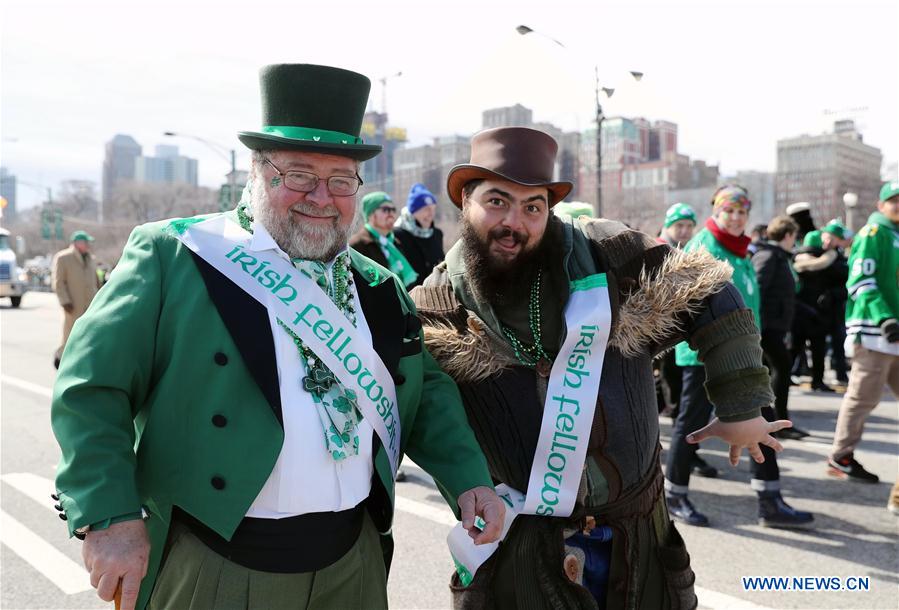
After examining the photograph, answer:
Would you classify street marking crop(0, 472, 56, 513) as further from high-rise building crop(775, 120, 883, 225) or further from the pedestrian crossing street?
high-rise building crop(775, 120, 883, 225)

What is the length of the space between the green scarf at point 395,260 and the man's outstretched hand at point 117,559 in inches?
182

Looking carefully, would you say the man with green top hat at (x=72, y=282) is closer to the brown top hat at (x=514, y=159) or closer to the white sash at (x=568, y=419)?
the brown top hat at (x=514, y=159)

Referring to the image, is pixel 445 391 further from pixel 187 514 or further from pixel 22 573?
pixel 22 573

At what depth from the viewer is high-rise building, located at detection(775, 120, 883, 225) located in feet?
118

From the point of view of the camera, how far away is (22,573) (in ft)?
12.3

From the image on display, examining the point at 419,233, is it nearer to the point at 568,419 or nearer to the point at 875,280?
the point at 875,280

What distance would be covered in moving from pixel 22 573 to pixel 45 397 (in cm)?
518

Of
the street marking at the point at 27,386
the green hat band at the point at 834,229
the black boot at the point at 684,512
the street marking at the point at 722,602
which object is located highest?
the green hat band at the point at 834,229

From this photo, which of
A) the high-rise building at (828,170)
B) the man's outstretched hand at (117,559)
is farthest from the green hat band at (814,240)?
the high-rise building at (828,170)

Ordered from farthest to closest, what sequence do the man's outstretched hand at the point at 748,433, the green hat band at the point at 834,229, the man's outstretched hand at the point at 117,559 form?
the green hat band at the point at 834,229
the man's outstretched hand at the point at 748,433
the man's outstretched hand at the point at 117,559

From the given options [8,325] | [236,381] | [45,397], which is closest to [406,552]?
[236,381]

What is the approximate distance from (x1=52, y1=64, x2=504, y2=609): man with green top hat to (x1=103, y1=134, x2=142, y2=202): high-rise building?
76364mm

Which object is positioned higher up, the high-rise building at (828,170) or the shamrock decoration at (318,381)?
the high-rise building at (828,170)

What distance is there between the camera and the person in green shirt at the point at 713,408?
4262mm
